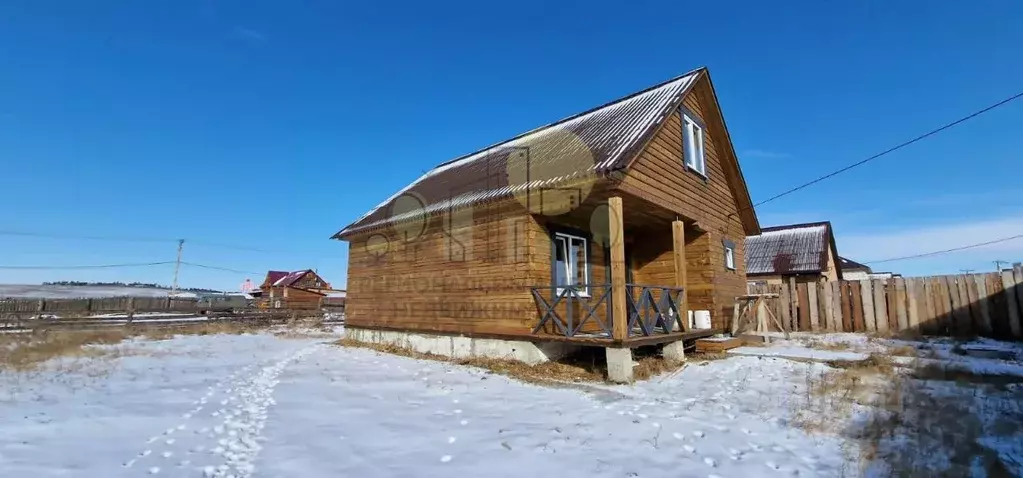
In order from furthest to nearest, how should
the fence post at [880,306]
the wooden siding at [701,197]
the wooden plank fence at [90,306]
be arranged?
1. the wooden plank fence at [90,306]
2. the fence post at [880,306]
3. the wooden siding at [701,197]

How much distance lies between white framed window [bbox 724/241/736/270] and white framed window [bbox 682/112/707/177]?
2.90m

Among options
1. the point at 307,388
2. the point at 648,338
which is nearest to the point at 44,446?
the point at 307,388

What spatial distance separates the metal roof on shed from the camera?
26.9 metres

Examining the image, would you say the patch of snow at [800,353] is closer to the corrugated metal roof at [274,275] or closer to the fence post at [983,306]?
the fence post at [983,306]

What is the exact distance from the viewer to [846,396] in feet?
23.1

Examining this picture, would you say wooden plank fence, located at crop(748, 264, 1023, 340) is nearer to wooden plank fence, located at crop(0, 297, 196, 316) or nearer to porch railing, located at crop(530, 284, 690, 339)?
porch railing, located at crop(530, 284, 690, 339)

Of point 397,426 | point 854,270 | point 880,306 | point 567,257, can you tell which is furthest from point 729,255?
point 854,270

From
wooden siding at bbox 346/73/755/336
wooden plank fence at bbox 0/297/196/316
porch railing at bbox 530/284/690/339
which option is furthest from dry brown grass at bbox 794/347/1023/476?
wooden plank fence at bbox 0/297/196/316

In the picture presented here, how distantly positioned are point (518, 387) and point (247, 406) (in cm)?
418

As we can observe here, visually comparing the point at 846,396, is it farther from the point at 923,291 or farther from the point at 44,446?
the point at 923,291

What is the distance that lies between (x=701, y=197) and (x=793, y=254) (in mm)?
18749

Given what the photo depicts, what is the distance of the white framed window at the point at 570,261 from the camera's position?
38.2ft

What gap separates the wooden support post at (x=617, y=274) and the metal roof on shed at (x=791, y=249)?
67.5ft

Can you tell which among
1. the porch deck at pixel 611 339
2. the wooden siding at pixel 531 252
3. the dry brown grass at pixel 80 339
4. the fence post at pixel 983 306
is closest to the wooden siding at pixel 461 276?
the wooden siding at pixel 531 252
